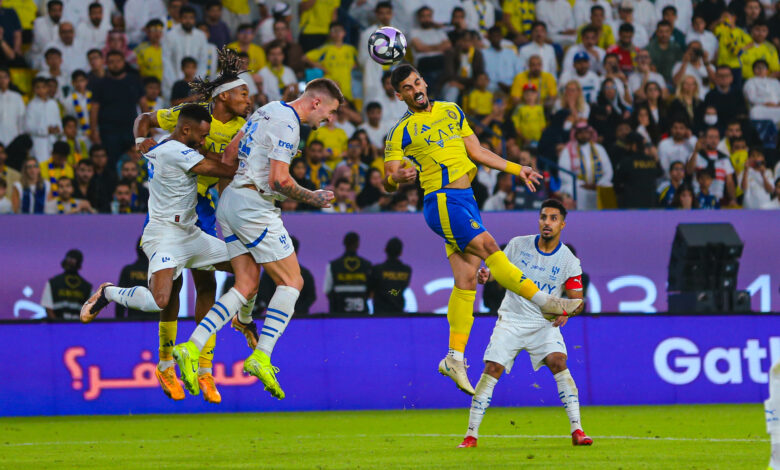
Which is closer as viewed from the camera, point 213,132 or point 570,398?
point 213,132

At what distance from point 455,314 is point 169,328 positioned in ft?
8.75

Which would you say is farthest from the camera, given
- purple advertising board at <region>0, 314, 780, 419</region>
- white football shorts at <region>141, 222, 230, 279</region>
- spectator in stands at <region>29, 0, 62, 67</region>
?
spectator in stands at <region>29, 0, 62, 67</region>

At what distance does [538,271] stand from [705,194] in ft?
27.5

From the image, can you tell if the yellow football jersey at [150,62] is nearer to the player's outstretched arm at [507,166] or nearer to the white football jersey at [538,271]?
the white football jersey at [538,271]

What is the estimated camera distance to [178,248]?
11.0 meters

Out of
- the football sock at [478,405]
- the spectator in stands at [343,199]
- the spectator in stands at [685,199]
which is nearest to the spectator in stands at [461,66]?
the spectator in stands at [343,199]

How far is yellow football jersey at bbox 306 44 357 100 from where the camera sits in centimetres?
2072

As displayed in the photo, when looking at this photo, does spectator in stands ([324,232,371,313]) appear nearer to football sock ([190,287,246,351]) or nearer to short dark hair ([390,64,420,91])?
short dark hair ([390,64,420,91])

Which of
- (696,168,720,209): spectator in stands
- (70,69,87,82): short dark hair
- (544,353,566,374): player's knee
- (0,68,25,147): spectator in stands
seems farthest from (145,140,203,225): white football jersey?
(696,168,720,209): spectator in stands

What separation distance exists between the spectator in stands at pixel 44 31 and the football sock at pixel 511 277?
38.1 ft

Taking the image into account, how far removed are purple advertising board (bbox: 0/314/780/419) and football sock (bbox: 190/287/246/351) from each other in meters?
6.08

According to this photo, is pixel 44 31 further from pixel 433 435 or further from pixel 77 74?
pixel 433 435

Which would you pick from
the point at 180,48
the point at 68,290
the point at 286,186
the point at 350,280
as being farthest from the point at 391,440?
the point at 180,48

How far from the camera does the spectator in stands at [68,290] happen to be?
1762cm
